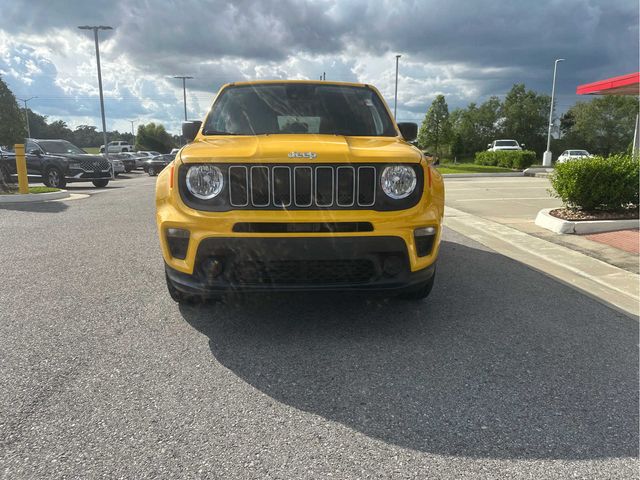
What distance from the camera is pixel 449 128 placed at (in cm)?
3256

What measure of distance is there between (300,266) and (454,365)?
1.11 m

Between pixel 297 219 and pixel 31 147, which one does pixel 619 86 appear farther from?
pixel 31 147

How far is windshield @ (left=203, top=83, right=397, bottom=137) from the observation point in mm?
4254

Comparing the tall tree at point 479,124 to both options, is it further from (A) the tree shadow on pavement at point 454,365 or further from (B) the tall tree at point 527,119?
(A) the tree shadow on pavement at point 454,365

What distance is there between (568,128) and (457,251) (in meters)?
65.4

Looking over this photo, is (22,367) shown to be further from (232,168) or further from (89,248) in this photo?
(89,248)

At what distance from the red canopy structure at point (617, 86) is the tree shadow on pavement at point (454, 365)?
45.4 feet

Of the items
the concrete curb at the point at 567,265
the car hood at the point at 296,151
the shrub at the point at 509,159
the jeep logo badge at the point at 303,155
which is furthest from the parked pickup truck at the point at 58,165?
the shrub at the point at 509,159

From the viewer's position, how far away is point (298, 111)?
4.41 metres

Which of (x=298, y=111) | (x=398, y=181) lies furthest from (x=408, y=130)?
(x=398, y=181)

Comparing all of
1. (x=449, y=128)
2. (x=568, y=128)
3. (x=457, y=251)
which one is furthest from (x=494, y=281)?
(x=568, y=128)

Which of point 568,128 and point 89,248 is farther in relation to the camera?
point 568,128

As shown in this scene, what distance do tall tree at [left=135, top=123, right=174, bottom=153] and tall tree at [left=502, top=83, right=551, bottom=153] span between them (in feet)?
159

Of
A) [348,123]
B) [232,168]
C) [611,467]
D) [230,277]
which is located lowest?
[611,467]
